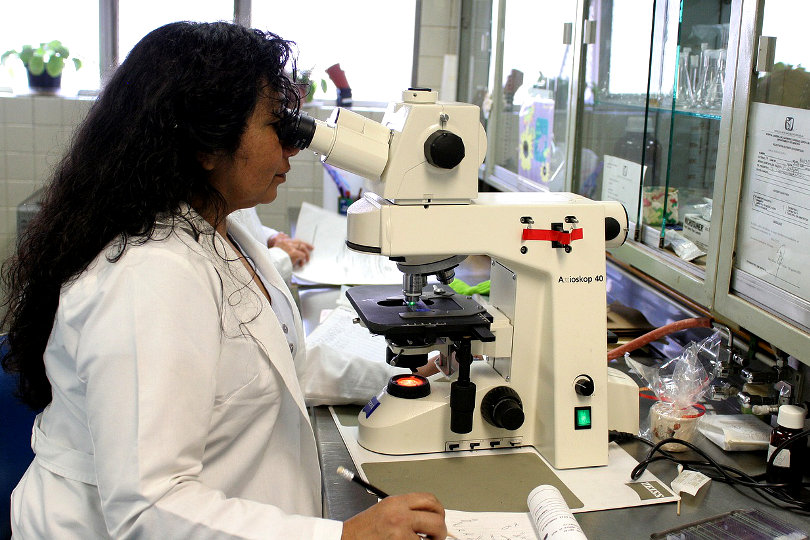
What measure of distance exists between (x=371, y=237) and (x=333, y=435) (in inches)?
16.3

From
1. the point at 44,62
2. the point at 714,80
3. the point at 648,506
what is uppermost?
the point at 44,62

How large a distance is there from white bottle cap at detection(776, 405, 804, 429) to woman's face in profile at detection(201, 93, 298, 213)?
911 millimetres

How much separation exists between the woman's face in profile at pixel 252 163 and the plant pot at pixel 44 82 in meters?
3.00

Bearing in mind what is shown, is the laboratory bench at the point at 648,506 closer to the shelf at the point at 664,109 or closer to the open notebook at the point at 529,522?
the open notebook at the point at 529,522

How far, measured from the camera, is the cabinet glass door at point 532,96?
231 centimetres

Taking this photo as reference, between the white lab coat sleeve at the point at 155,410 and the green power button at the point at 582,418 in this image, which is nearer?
the white lab coat sleeve at the point at 155,410

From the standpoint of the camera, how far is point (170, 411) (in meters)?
0.89

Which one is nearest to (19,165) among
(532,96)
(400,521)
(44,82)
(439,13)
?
(44,82)

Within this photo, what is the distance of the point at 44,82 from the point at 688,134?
3065 mm

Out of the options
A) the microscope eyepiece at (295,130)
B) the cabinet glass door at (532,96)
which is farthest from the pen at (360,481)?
the cabinet glass door at (532,96)

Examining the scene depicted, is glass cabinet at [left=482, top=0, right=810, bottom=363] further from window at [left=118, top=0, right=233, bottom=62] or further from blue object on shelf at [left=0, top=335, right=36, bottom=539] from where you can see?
window at [left=118, top=0, right=233, bottom=62]

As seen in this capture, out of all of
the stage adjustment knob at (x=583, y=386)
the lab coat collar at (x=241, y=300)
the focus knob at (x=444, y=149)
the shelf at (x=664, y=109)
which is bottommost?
the stage adjustment knob at (x=583, y=386)

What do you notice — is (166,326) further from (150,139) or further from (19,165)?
(19,165)

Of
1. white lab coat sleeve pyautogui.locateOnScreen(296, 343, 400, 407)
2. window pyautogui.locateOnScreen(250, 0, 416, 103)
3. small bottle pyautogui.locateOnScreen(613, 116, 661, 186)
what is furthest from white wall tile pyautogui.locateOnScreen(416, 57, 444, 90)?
white lab coat sleeve pyautogui.locateOnScreen(296, 343, 400, 407)
